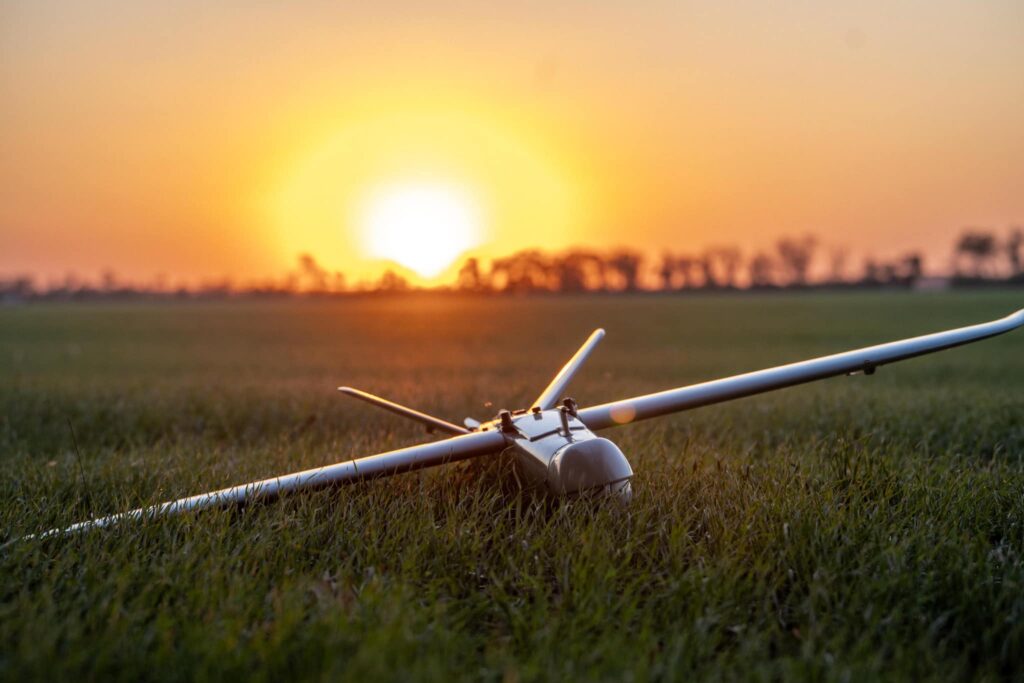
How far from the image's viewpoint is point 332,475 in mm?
3699

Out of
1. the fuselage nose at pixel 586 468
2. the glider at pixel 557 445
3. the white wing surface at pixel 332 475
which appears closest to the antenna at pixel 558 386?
the glider at pixel 557 445

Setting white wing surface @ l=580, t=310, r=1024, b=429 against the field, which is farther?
white wing surface @ l=580, t=310, r=1024, b=429

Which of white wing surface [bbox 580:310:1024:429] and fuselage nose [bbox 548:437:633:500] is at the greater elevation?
white wing surface [bbox 580:310:1024:429]

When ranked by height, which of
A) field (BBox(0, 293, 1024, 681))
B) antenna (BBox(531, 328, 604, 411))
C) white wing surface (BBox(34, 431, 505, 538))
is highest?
antenna (BBox(531, 328, 604, 411))

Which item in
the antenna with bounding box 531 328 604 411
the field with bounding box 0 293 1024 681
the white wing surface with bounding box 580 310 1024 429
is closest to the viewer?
the field with bounding box 0 293 1024 681

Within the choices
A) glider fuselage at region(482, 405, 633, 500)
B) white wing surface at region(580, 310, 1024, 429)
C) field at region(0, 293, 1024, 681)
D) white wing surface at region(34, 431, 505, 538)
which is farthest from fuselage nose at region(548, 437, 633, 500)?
white wing surface at region(580, 310, 1024, 429)

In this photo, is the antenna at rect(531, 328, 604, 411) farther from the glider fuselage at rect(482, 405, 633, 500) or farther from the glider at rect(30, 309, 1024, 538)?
the glider fuselage at rect(482, 405, 633, 500)

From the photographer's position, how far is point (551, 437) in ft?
12.3

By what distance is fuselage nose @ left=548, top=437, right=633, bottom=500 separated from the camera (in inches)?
138

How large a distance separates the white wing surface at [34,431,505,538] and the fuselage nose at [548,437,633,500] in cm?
52

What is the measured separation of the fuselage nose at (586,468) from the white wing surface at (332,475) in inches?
20.5

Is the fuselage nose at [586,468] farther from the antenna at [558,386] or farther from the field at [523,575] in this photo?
the antenna at [558,386]

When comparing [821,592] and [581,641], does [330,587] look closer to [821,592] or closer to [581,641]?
[581,641]

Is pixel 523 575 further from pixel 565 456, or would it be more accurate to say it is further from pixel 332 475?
pixel 332 475
